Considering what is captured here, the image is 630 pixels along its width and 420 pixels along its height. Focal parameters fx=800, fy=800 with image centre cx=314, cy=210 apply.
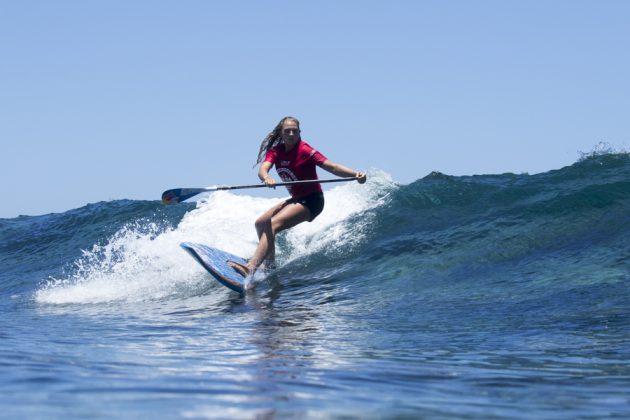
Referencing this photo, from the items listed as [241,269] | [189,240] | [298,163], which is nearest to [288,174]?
[298,163]

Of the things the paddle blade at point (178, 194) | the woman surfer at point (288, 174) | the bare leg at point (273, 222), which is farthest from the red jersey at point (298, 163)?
the paddle blade at point (178, 194)

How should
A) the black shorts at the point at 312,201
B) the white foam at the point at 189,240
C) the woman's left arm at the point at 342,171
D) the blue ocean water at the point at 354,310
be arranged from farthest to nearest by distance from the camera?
the white foam at the point at 189,240 → the black shorts at the point at 312,201 → the woman's left arm at the point at 342,171 → the blue ocean water at the point at 354,310

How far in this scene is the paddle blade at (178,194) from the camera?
10359 millimetres

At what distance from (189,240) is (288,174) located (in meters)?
3.31

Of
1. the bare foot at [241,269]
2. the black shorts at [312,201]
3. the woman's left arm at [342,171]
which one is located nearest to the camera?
the woman's left arm at [342,171]

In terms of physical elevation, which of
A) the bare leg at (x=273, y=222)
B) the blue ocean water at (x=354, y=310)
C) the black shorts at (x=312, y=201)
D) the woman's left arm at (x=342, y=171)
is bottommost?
the blue ocean water at (x=354, y=310)

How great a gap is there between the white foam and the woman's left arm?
224 centimetres

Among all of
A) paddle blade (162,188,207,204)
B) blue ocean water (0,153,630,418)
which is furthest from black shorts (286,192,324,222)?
paddle blade (162,188,207,204)

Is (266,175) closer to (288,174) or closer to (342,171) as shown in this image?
(288,174)

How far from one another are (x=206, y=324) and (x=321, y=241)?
494 centimetres

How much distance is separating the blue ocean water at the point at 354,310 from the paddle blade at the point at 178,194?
1.02m

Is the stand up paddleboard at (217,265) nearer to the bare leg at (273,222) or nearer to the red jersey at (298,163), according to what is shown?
the bare leg at (273,222)

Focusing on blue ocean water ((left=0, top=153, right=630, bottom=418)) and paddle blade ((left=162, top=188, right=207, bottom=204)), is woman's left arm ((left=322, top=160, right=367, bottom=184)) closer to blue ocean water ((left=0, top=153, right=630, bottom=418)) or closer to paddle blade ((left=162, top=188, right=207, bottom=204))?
blue ocean water ((left=0, top=153, right=630, bottom=418))

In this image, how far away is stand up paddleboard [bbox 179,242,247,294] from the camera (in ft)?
30.5
